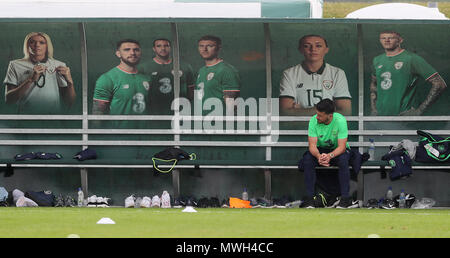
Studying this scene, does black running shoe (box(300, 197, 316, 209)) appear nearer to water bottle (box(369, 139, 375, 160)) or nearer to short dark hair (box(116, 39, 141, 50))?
water bottle (box(369, 139, 375, 160))

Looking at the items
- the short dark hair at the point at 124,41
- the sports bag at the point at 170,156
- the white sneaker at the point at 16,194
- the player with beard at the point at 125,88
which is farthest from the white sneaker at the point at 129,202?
the short dark hair at the point at 124,41

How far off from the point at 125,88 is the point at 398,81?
3811 mm

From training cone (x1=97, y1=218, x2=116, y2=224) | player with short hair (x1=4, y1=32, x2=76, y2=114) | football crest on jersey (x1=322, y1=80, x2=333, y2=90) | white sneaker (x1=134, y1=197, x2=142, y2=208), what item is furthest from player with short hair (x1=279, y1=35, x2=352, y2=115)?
training cone (x1=97, y1=218, x2=116, y2=224)

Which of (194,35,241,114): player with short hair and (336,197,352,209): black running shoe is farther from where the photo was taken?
(194,35,241,114): player with short hair

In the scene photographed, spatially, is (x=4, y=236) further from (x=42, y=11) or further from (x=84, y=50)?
(x=42, y=11)

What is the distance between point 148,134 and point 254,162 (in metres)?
1.58

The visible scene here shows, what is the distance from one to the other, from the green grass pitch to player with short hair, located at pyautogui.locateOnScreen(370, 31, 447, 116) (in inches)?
83.9

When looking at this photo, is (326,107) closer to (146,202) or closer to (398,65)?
(398,65)

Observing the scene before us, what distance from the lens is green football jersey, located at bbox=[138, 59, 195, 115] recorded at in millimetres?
13594

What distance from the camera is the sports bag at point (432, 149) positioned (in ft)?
42.2

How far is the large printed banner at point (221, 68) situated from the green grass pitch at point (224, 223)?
2168 mm

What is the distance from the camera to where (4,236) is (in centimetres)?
877

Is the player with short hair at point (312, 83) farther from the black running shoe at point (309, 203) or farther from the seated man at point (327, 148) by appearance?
the black running shoe at point (309, 203)

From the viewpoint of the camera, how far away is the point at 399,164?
1282 centimetres
